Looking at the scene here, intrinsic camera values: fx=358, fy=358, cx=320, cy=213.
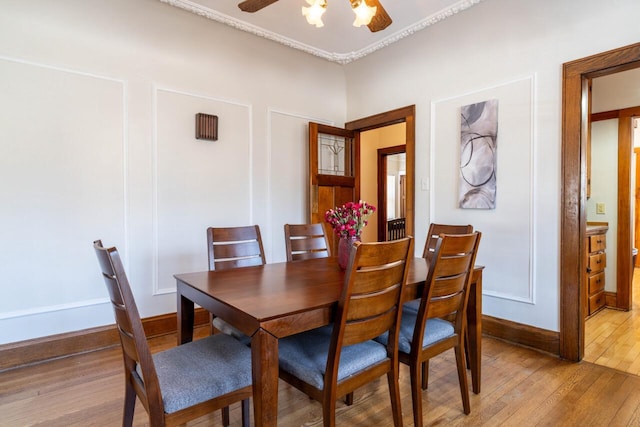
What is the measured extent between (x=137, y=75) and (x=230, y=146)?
0.94 m

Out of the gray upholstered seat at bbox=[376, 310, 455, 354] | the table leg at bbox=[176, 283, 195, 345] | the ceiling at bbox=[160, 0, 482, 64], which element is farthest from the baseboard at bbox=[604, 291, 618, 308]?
the table leg at bbox=[176, 283, 195, 345]

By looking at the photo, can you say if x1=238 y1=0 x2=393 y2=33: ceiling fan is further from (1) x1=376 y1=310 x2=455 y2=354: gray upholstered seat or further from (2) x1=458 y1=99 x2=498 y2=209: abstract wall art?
(1) x1=376 y1=310 x2=455 y2=354: gray upholstered seat

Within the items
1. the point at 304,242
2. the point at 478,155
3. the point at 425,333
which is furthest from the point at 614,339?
the point at 304,242

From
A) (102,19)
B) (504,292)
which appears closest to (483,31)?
(504,292)

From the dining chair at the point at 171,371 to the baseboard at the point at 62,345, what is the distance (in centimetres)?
152

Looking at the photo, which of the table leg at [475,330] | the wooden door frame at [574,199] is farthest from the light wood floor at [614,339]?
the table leg at [475,330]

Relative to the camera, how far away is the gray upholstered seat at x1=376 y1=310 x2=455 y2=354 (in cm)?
173

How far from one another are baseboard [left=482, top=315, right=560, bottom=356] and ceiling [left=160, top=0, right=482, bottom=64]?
267 centimetres

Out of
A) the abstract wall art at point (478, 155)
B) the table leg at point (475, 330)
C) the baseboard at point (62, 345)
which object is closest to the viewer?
the table leg at point (475, 330)

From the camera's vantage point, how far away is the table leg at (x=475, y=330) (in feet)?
6.79

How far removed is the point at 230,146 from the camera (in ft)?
11.2

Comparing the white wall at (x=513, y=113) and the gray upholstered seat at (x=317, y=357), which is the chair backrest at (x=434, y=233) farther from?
the gray upholstered seat at (x=317, y=357)

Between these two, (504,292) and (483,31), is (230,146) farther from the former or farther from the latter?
(504,292)

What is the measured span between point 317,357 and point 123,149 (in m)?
2.36
